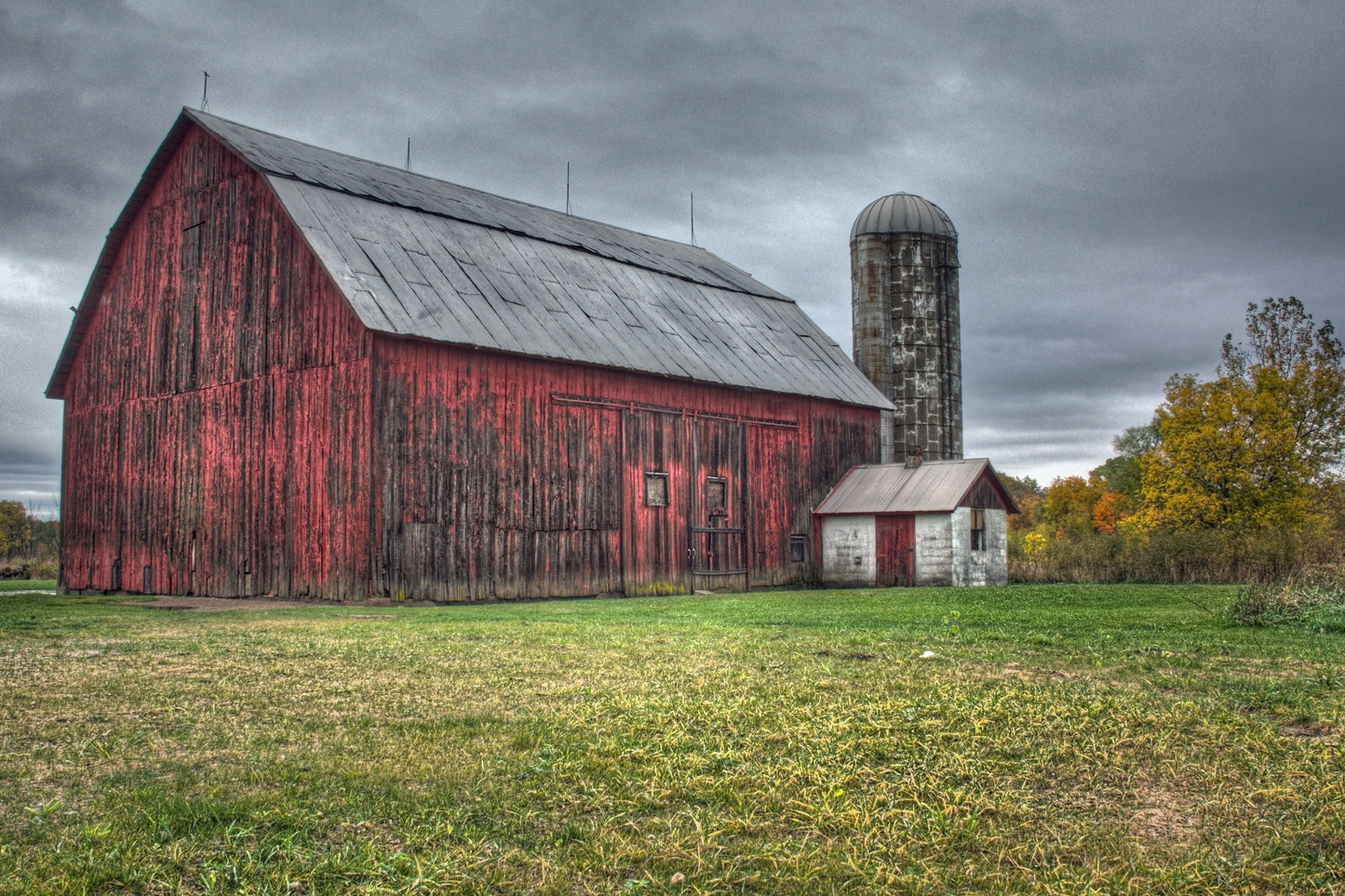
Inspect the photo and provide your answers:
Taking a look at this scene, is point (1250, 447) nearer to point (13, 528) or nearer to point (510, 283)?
point (510, 283)

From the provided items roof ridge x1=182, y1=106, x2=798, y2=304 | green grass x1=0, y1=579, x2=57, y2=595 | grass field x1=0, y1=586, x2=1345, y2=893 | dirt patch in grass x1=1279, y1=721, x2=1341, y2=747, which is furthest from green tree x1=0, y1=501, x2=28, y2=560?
dirt patch in grass x1=1279, y1=721, x2=1341, y2=747

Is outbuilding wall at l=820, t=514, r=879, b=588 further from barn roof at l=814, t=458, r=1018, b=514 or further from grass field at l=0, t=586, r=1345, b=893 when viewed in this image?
grass field at l=0, t=586, r=1345, b=893

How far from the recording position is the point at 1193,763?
176 inches

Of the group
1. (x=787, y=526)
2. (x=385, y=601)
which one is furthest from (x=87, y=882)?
(x=787, y=526)

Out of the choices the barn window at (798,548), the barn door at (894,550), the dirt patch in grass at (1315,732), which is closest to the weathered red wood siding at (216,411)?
the barn window at (798,548)

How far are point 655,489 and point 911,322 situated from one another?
15.2 meters

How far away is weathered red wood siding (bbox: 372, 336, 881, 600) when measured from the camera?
1859 cm

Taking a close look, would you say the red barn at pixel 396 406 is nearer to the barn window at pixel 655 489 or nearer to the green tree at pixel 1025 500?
the barn window at pixel 655 489

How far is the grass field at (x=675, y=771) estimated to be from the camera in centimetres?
334

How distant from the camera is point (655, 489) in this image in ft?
74.9

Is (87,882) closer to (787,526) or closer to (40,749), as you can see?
(40,749)

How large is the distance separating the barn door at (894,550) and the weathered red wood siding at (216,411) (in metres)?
13.5

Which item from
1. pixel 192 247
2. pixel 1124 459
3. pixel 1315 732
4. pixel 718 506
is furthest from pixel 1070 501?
pixel 1315 732

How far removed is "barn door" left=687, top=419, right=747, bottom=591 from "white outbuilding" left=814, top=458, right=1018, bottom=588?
3.24 metres
